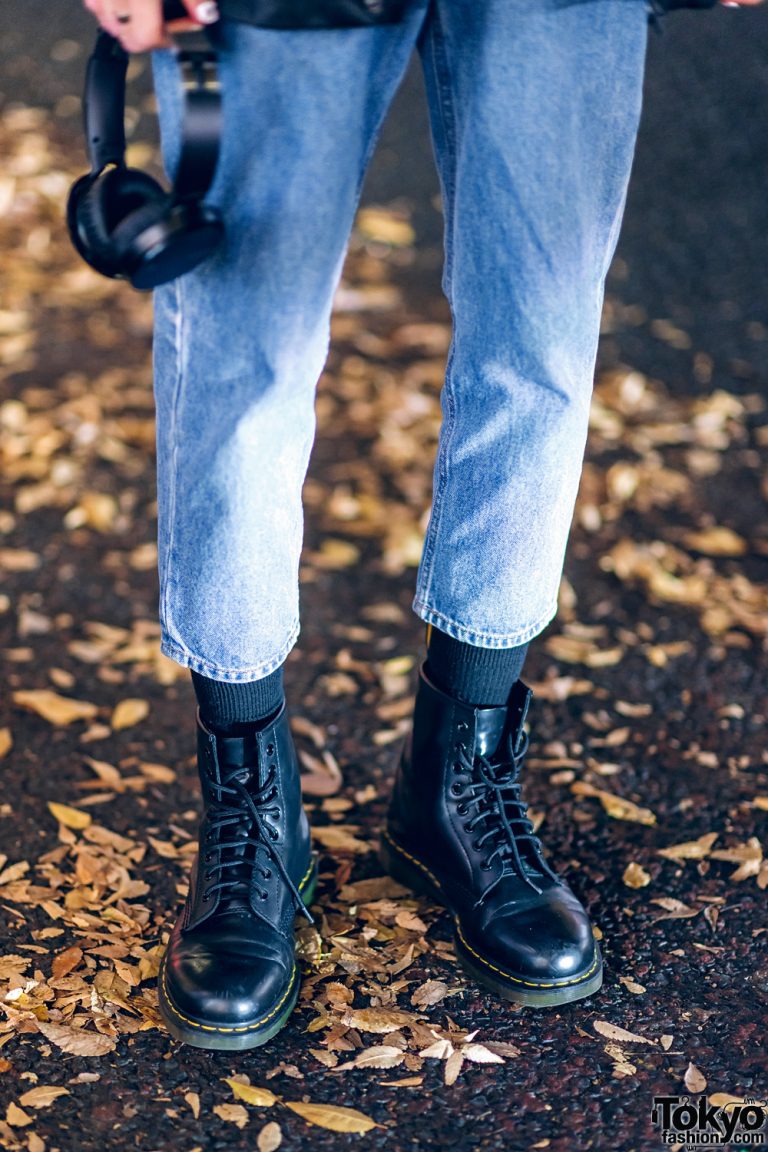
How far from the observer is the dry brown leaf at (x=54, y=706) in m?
2.20

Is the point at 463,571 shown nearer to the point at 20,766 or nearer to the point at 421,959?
the point at 421,959

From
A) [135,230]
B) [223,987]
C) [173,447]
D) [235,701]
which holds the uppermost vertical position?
[135,230]

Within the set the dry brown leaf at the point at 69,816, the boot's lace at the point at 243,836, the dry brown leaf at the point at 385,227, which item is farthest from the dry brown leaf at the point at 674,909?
the dry brown leaf at the point at 385,227

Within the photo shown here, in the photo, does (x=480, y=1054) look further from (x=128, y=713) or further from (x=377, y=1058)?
(x=128, y=713)

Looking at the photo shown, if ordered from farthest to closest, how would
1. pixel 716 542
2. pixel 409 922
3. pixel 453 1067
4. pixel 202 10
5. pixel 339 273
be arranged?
pixel 716 542 → pixel 409 922 → pixel 453 1067 → pixel 339 273 → pixel 202 10

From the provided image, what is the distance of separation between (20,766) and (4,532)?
85 cm

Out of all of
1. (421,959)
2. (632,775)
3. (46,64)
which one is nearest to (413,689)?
(632,775)

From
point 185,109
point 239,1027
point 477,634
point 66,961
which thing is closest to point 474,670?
point 477,634

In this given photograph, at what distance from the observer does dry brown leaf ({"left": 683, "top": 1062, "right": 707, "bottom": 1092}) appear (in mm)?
1475

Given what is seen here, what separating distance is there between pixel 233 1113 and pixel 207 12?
4.13 feet

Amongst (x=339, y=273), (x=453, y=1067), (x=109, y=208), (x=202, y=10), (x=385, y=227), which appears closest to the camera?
(x=202, y=10)

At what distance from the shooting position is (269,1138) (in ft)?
4.54

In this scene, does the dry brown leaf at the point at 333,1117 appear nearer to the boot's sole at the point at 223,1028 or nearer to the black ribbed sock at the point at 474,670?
the boot's sole at the point at 223,1028

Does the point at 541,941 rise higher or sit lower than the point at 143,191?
lower
